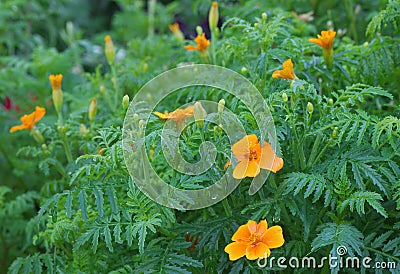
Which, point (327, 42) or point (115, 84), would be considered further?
point (115, 84)

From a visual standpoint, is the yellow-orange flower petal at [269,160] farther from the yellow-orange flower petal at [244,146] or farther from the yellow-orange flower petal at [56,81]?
the yellow-orange flower petal at [56,81]

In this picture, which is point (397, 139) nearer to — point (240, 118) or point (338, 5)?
point (240, 118)

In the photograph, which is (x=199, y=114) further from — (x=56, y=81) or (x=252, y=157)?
(x=56, y=81)

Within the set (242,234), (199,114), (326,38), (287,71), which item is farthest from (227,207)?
(326,38)

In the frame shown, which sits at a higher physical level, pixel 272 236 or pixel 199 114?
pixel 199 114

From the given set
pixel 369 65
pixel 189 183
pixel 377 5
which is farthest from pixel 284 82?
pixel 377 5

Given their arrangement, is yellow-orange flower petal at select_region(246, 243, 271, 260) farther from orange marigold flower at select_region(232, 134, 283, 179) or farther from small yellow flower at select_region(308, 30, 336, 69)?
small yellow flower at select_region(308, 30, 336, 69)
